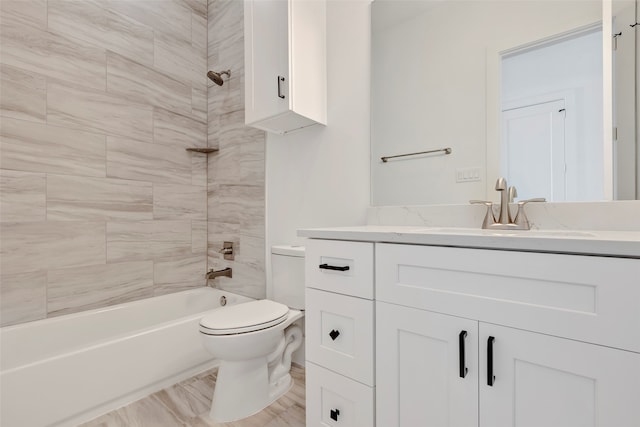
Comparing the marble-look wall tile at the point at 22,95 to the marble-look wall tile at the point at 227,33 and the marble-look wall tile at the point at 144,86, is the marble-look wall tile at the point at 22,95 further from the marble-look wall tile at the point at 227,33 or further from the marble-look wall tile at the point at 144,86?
the marble-look wall tile at the point at 227,33

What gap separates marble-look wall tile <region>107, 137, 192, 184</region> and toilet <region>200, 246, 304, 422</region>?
1226mm

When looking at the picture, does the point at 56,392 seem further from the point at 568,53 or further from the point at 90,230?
the point at 568,53

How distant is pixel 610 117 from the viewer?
101 centimetres

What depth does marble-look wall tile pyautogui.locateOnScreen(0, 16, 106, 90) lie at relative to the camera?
1.59 metres

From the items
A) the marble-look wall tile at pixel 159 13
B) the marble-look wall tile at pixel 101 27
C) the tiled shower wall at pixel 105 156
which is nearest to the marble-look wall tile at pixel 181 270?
the tiled shower wall at pixel 105 156

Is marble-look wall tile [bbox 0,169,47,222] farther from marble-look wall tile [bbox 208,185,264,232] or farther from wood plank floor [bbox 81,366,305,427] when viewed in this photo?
wood plank floor [bbox 81,366,305,427]

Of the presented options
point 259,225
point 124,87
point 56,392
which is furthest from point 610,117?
point 124,87

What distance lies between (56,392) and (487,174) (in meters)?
2.06

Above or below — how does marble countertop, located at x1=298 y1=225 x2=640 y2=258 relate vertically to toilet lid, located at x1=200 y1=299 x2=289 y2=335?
above

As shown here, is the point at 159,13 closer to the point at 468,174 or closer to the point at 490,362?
the point at 468,174

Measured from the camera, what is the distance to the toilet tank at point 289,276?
1.69 m

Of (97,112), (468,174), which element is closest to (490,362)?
(468,174)

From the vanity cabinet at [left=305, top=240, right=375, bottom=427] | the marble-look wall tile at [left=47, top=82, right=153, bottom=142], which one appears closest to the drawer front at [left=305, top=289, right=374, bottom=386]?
the vanity cabinet at [left=305, top=240, right=375, bottom=427]

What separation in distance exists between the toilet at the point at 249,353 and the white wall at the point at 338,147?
12.5 inches
